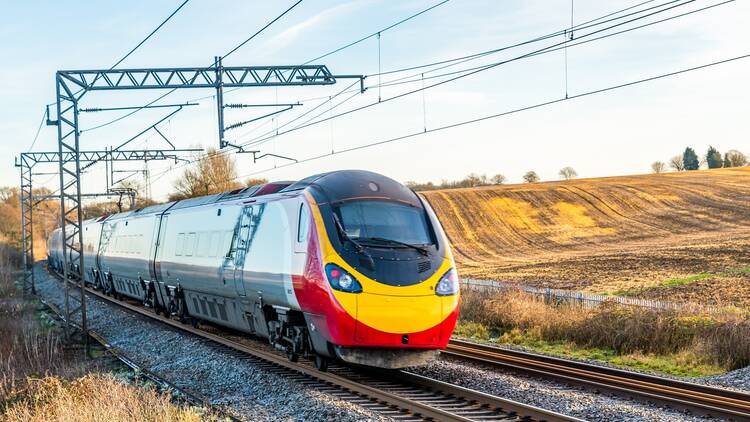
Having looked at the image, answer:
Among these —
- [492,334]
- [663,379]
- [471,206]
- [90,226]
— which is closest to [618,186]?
[471,206]

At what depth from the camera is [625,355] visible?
15.1 meters

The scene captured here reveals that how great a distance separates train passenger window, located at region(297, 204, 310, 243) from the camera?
12328mm

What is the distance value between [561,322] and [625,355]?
260 centimetres

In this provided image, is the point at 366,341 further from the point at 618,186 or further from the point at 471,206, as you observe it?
the point at 618,186

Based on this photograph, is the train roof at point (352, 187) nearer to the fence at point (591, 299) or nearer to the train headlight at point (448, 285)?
the train headlight at point (448, 285)

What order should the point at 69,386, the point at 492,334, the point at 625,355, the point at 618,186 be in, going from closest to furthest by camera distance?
the point at 69,386 → the point at 625,355 → the point at 492,334 → the point at 618,186

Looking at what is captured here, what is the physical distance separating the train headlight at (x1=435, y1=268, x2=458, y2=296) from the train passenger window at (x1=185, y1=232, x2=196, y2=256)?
28.0 feet

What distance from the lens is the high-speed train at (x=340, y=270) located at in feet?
37.6

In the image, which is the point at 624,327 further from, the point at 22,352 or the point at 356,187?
the point at 22,352

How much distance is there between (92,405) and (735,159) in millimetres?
123452

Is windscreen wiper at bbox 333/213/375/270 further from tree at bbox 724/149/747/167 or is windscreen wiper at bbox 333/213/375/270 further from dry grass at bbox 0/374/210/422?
tree at bbox 724/149/747/167

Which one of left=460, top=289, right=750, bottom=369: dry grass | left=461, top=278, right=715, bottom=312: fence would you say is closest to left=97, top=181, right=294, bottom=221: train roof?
left=460, top=289, right=750, bottom=369: dry grass

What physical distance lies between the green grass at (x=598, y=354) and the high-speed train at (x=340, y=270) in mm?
4309

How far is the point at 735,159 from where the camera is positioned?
118m
